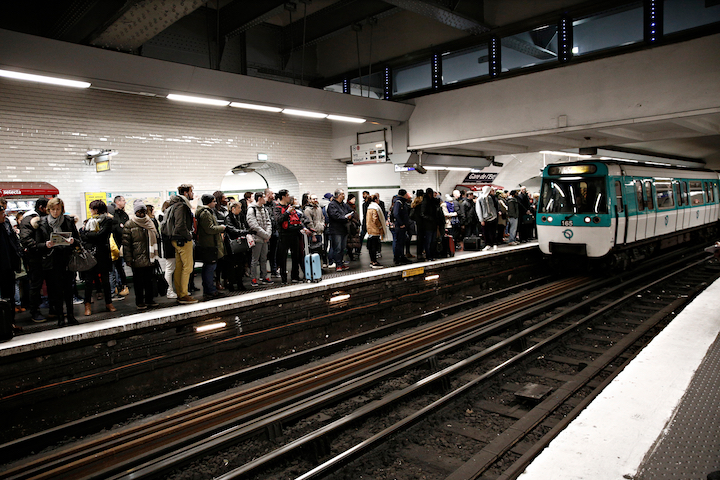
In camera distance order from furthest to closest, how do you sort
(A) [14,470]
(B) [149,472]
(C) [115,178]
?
(C) [115,178]
(A) [14,470]
(B) [149,472]

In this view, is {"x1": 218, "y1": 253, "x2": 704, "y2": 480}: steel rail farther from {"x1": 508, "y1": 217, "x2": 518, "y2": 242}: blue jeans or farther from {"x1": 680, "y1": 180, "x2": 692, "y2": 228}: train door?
{"x1": 680, "y1": 180, "x2": 692, "y2": 228}: train door

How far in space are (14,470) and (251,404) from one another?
217 cm

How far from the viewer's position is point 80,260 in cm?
703

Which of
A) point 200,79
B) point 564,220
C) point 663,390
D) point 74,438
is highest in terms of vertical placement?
point 200,79

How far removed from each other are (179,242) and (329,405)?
4.07 m

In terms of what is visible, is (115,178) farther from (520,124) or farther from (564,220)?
(564,220)

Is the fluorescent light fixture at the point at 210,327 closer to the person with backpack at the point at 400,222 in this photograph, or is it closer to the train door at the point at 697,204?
the person with backpack at the point at 400,222

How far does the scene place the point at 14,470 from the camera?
419 centimetres

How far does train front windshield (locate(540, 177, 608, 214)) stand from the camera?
35.7 ft

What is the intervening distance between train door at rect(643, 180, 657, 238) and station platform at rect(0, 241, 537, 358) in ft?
22.4

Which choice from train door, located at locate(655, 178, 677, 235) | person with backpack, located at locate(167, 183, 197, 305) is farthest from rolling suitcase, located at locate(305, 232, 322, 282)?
train door, located at locate(655, 178, 677, 235)

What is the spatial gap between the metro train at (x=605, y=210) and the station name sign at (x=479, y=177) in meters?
10.1

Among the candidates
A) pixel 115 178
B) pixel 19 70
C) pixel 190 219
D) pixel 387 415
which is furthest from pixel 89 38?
pixel 387 415

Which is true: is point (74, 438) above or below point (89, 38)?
below
